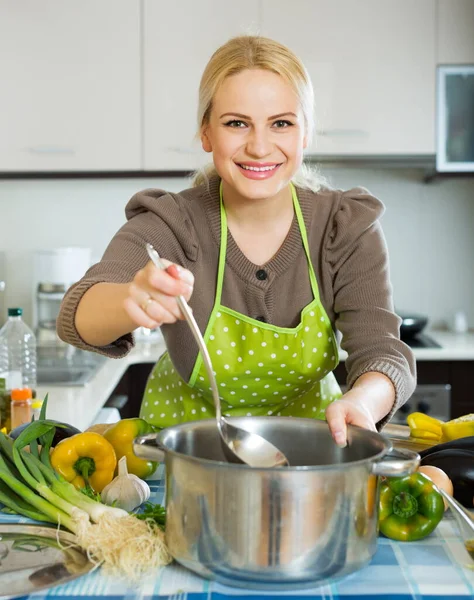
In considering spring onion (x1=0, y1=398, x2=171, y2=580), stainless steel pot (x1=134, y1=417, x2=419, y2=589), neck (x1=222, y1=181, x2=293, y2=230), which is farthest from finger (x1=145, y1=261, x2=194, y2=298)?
neck (x1=222, y1=181, x2=293, y2=230)

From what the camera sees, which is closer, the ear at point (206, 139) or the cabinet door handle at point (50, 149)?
the ear at point (206, 139)

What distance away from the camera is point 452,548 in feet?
3.27

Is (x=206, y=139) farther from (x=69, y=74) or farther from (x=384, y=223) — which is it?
(x=384, y=223)

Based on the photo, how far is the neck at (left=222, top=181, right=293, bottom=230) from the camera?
1561 millimetres

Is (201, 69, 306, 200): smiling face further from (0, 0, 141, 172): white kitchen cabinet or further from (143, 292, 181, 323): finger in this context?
(0, 0, 141, 172): white kitchen cabinet

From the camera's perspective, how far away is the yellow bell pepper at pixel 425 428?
141cm

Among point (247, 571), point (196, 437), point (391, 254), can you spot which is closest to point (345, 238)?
point (196, 437)

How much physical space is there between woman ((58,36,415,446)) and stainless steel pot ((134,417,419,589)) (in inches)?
17.4

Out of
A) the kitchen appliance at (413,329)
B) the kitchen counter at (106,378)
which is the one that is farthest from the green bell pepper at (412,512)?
the kitchen appliance at (413,329)

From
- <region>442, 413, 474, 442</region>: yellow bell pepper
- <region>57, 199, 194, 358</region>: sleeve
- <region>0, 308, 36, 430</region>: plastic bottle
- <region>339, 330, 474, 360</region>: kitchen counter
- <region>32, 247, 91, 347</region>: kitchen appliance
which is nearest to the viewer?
<region>57, 199, 194, 358</region>: sleeve

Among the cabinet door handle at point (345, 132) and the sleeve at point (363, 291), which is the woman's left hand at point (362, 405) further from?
the cabinet door handle at point (345, 132)

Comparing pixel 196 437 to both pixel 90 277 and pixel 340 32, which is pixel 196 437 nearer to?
pixel 90 277

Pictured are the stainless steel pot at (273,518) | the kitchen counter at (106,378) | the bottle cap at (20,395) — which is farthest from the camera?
the kitchen counter at (106,378)

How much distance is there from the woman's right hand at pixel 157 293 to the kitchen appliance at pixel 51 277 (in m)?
2.18
